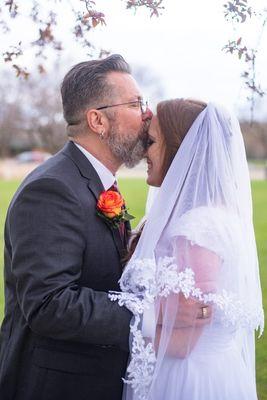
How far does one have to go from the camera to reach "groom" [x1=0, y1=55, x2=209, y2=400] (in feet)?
7.81

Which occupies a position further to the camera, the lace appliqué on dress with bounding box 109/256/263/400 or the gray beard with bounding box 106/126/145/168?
the gray beard with bounding box 106/126/145/168

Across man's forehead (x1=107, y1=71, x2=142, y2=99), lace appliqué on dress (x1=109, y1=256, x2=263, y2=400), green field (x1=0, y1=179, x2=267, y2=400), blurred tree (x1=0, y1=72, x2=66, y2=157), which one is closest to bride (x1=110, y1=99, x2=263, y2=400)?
lace appliqué on dress (x1=109, y1=256, x2=263, y2=400)

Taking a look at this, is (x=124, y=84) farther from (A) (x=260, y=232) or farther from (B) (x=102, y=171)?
(A) (x=260, y=232)

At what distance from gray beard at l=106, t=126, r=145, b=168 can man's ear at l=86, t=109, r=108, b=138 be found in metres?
0.04

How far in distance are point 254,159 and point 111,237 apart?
232ft

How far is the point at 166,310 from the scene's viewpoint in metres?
2.49

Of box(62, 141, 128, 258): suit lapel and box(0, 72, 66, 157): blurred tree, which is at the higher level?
box(0, 72, 66, 157): blurred tree

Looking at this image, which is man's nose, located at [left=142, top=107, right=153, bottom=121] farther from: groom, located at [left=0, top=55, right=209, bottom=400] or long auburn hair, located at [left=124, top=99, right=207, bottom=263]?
long auburn hair, located at [left=124, top=99, right=207, bottom=263]

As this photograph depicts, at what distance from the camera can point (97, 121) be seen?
280 centimetres

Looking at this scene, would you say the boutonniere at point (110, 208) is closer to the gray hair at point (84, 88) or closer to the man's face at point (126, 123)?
the man's face at point (126, 123)

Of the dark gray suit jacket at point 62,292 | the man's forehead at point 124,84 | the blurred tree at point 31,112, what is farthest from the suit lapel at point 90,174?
the blurred tree at point 31,112

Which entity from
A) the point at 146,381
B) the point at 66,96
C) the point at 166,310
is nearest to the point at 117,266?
the point at 166,310

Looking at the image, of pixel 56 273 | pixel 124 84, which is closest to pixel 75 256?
pixel 56 273

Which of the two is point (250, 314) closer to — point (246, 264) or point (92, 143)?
point (246, 264)
